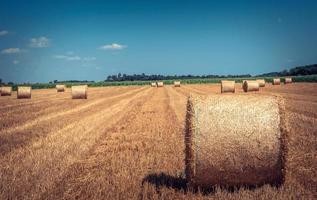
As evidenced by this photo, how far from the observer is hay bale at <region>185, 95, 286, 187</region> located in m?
6.53

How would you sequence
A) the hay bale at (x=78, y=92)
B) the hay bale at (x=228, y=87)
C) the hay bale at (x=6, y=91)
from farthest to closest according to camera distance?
the hay bale at (x=6, y=91), the hay bale at (x=228, y=87), the hay bale at (x=78, y=92)

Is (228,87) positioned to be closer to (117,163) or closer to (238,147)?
(117,163)

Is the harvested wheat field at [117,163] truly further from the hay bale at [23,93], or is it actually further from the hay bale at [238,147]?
the hay bale at [23,93]

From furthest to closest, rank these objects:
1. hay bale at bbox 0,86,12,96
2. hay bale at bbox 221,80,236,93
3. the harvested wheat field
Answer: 1. hay bale at bbox 0,86,12,96
2. hay bale at bbox 221,80,236,93
3. the harvested wheat field

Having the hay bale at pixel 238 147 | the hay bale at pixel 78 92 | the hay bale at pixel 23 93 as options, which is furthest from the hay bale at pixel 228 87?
the hay bale at pixel 238 147

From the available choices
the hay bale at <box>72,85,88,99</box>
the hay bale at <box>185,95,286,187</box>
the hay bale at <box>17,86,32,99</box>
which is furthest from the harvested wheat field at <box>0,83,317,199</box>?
the hay bale at <box>17,86,32,99</box>

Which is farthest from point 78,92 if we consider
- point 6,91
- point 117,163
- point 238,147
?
point 238,147

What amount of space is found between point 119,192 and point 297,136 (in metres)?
6.03

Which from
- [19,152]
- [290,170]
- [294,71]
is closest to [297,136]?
[290,170]

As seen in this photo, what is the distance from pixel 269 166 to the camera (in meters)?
6.53

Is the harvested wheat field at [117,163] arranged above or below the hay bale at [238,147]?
A: below

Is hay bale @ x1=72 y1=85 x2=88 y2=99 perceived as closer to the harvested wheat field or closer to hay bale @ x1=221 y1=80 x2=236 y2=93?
hay bale @ x1=221 y1=80 x2=236 y2=93

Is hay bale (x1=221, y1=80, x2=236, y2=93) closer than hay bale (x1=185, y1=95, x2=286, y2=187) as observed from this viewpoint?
No

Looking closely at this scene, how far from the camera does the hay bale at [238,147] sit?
6.53m
